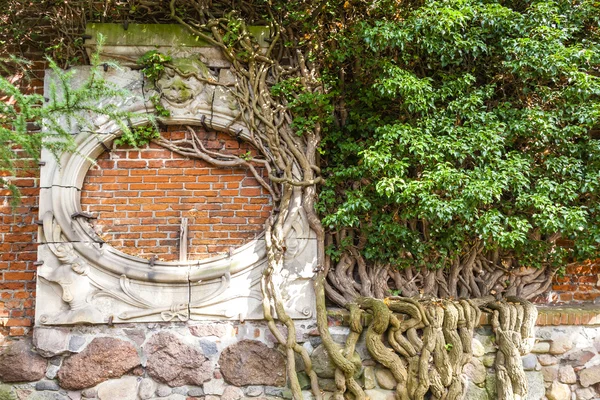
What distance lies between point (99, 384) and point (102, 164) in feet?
5.47

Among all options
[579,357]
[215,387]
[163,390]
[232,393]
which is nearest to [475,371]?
[579,357]

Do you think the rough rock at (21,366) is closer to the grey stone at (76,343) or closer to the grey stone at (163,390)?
the grey stone at (76,343)

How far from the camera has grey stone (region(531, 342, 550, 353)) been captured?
158 inches

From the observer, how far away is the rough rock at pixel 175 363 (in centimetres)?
381

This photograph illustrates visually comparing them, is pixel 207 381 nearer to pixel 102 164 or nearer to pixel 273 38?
pixel 102 164

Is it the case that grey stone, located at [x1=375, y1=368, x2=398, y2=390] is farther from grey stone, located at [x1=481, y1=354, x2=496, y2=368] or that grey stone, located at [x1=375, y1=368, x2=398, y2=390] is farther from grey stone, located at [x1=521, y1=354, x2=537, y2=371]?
grey stone, located at [x1=521, y1=354, x2=537, y2=371]

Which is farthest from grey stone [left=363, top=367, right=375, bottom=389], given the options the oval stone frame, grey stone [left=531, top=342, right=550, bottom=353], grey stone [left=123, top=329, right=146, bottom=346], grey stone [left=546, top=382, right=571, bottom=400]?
grey stone [left=123, top=329, right=146, bottom=346]

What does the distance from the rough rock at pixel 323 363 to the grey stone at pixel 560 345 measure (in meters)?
1.57

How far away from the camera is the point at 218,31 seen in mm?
4227

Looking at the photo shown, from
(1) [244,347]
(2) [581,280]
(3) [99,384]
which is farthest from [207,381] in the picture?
(2) [581,280]

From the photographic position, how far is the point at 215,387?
3.84m

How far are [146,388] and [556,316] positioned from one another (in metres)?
3.16

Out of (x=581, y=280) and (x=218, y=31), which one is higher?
(x=218, y=31)

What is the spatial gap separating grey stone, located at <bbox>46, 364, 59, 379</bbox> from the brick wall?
961 millimetres
